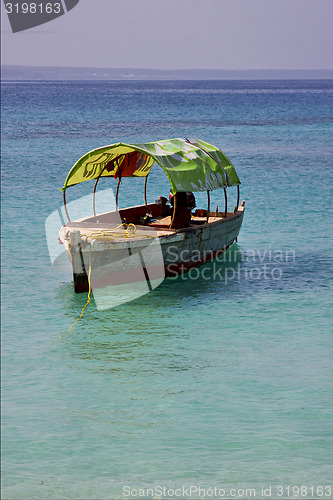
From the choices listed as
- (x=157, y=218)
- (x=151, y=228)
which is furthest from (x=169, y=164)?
(x=157, y=218)

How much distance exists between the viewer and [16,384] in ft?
35.4

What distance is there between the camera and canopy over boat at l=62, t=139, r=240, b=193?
15.7 m

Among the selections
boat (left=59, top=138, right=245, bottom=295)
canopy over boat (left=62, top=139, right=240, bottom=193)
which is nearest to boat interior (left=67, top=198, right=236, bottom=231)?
boat (left=59, top=138, right=245, bottom=295)

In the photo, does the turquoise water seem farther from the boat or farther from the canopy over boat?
the canopy over boat

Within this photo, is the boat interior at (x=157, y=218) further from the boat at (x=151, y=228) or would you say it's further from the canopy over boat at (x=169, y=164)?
the canopy over boat at (x=169, y=164)

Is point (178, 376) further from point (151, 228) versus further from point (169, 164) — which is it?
point (169, 164)

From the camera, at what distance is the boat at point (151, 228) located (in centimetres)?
1462

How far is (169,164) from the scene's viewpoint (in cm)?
1582

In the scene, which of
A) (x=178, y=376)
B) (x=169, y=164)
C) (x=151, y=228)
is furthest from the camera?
(x=169, y=164)

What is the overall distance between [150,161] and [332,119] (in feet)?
185

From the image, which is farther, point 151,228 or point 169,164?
point 169,164

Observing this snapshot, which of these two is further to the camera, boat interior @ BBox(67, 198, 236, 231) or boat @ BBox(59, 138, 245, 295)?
boat interior @ BBox(67, 198, 236, 231)

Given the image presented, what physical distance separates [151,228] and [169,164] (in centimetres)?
140

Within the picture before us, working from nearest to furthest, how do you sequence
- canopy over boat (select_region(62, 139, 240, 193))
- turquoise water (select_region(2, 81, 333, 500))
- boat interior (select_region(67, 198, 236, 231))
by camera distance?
turquoise water (select_region(2, 81, 333, 500)) < canopy over boat (select_region(62, 139, 240, 193)) < boat interior (select_region(67, 198, 236, 231))
